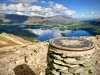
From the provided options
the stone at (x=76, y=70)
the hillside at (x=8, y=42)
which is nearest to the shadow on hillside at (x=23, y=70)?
the stone at (x=76, y=70)

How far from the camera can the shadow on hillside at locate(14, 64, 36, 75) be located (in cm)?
1252

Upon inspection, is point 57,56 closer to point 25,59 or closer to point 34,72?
point 34,72

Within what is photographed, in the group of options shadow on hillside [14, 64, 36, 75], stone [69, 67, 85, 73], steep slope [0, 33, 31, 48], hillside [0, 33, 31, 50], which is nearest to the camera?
stone [69, 67, 85, 73]

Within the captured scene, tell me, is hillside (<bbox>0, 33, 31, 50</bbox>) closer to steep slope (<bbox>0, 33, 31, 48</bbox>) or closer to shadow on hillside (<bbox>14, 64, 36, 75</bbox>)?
steep slope (<bbox>0, 33, 31, 48</bbox>)

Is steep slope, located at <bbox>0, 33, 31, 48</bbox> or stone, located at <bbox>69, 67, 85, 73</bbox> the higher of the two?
stone, located at <bbox>69, 67, 85, 73</bbox>

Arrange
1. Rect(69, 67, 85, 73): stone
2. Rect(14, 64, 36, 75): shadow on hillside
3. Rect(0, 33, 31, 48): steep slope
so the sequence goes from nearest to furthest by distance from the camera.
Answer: Rect(69, 67, 85, 73): stone → Rect(14, 64, 36, 75): shadow on hillside → Rect(0, 33, 31, 48): steep slope

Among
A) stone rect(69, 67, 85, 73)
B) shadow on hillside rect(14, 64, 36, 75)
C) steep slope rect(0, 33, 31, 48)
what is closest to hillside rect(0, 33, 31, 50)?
steep slope rect(0, 33, 31, 48)

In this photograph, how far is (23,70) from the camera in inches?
509

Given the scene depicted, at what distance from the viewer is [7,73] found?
41.2 ft

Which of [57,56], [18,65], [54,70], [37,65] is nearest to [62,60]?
[57,56]

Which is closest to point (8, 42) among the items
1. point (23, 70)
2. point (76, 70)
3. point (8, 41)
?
point (8, 41)

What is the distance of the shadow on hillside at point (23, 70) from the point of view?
12516mm

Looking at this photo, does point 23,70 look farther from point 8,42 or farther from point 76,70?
point 8,42

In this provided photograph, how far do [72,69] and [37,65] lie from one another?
923 cm
